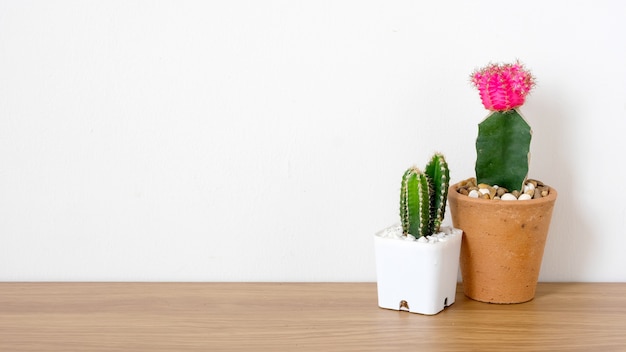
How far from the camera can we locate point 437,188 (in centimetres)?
126

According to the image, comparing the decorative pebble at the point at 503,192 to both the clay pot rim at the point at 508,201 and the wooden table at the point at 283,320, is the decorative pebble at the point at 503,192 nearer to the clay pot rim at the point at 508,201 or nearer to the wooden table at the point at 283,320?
the clay pot rim at the point at 508,201

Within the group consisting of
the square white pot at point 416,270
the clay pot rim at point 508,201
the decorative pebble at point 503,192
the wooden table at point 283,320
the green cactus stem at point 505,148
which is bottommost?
the wooden table at point 283,320

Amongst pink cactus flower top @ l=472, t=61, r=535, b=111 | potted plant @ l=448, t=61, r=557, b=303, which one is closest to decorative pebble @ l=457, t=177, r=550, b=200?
potted plant @ l=448, t=61, r=557, b=303

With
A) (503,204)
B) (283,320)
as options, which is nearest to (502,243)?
(503,204)

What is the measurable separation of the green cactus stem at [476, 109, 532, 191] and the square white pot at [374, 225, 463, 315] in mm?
112

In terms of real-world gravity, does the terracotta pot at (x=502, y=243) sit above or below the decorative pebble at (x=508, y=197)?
below

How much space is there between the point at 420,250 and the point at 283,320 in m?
0.23

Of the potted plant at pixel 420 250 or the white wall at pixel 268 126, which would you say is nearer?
the potted plant at pixel 420 250

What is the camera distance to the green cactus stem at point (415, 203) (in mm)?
1224

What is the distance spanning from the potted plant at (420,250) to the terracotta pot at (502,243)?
32 mm

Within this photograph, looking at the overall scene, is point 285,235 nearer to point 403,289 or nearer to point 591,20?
point 403,289

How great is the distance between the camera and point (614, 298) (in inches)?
52.1

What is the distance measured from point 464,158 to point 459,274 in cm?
20

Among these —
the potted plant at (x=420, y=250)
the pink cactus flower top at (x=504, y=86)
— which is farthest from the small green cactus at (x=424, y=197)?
the pink cactus flower top at (x=504, y=86)
